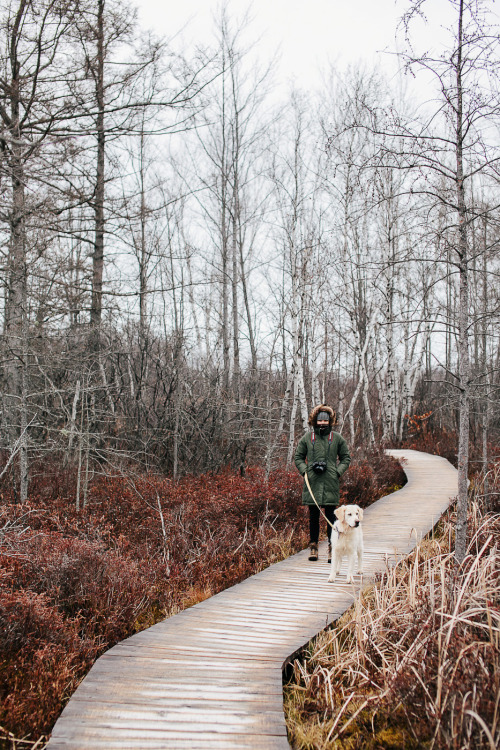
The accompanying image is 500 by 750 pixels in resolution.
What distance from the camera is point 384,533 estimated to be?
8.17 m

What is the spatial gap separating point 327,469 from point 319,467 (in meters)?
0.12

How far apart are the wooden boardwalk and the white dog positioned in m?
0.19

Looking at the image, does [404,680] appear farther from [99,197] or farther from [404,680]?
[99,197]

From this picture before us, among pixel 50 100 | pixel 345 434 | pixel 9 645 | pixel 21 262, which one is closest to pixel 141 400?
pixel 21 262

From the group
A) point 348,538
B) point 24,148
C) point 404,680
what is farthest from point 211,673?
Answer: point 24,148

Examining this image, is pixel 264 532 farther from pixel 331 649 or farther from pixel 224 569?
pixel 331 649

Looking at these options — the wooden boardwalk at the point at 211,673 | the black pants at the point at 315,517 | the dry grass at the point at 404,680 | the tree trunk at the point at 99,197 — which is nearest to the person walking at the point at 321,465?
the black pants at the point at 315,517

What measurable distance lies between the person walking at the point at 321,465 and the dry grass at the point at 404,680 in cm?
185

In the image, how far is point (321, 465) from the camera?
6.70 meters

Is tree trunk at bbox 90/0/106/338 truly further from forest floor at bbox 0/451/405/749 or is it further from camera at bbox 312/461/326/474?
camera at bbox 312/461/326/474

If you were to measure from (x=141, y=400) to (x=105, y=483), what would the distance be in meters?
2.16

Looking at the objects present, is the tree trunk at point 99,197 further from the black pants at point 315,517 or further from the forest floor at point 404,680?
the forest floor at point 404,680

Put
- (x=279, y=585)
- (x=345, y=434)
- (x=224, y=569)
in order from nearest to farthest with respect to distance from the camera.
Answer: (x=279, y=585)
(x=224, y=569)
(x=345, y=434)

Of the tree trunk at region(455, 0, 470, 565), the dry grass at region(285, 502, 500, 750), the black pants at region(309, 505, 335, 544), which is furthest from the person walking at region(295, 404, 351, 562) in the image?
the dry grass at region(285, 502, 500, 750)
